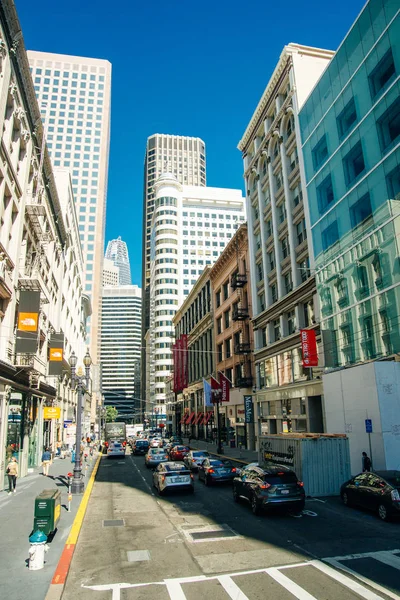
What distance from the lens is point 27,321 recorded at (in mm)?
25391

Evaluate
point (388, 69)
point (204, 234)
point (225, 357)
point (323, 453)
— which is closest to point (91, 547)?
point (323, 453)

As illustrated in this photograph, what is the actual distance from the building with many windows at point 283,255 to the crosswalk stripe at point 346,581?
23.8 metres

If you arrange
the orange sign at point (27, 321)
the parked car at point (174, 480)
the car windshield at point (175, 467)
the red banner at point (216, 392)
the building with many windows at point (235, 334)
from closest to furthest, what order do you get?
the parked car at point (174, 480), the car windshield at point (175, 467), the orange sign at point (27, 321), the red banner at point (216, 392), the building with many windows at point (235, 334)

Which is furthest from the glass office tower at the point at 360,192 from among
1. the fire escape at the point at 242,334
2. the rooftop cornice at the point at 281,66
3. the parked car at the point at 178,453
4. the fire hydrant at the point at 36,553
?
the fire hydrant at the point at 36,553

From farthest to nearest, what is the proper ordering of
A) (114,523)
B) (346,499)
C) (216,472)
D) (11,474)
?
(216,472) → (11,474) → (346,499) → (114,523)

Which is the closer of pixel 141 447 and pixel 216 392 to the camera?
pixel 216 392

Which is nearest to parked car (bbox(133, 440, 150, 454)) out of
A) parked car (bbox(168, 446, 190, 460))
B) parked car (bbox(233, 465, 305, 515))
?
parked car (bbox(168, 446, 190, 460))

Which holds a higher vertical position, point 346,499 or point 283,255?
point 283,255

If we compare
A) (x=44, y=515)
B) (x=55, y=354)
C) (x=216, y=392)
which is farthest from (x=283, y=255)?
(x=44, y=515)

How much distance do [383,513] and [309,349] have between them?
17.6 m

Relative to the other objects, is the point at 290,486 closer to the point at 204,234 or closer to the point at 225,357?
the point at 225,357

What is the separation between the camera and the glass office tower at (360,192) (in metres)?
25.8

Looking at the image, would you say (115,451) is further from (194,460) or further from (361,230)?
(361,230)

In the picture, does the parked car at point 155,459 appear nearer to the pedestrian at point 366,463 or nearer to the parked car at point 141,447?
the parked car at point 141,447
